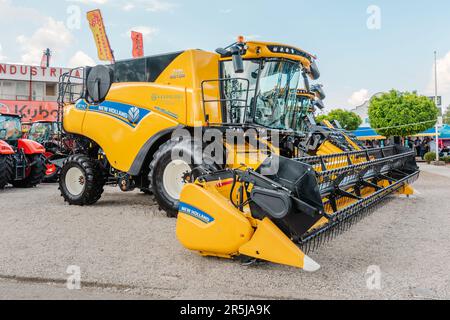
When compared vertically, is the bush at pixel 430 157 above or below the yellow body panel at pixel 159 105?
below

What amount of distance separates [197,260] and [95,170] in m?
4.57

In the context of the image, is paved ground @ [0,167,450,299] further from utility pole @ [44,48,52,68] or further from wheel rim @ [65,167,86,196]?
utility pole @ [44,48,52,68]

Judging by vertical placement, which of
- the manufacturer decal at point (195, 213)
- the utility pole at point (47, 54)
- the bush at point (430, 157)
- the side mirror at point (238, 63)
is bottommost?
the manufacturer decal at point (195, 213)

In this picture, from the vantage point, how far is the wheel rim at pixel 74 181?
8.41 metres

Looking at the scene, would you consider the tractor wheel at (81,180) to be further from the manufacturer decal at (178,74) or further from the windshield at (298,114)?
the windshield at (298,114)

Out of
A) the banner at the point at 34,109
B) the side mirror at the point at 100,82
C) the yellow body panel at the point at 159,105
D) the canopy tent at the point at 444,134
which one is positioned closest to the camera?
the yellow body panel at the point at 159,105

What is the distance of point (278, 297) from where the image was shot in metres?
3.34

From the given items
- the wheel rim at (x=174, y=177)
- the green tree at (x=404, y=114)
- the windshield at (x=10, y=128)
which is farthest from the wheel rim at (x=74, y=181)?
the green tree at (x=404, y=114)

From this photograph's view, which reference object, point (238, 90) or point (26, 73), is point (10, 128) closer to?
point (238, 90)

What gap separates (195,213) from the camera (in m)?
4.08

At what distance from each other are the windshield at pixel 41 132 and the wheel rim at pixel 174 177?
32.6ft

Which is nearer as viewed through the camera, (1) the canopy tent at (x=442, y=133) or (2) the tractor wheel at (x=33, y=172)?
(2) the tractor wheel at (x=33, y=172)

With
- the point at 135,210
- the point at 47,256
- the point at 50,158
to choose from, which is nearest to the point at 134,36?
the point at 50,158
